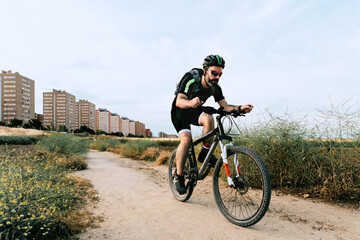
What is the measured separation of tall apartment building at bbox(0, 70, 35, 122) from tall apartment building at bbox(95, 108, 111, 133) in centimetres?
4469

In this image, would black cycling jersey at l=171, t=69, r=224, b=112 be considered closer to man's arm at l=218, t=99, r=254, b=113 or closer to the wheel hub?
man's arm at l=218, t=99, r=254, b=113

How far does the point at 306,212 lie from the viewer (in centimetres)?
342

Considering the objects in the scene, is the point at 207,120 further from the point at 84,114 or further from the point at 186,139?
the point at 84,114

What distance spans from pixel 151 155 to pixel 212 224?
31.1 feet

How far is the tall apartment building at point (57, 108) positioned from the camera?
118 metres

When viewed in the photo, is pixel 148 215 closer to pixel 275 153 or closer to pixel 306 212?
pixel 306 212

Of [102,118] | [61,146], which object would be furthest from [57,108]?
[61,146]

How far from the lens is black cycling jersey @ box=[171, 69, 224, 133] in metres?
3.36

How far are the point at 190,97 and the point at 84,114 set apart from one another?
5600 inches

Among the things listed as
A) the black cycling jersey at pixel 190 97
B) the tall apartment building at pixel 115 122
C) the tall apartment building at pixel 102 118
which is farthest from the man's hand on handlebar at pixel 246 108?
the tall apartment building at pixel 115 122

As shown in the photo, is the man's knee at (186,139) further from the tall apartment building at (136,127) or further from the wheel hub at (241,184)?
the tall apartment building at (136,127)

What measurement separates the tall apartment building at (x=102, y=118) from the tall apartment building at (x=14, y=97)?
147ft

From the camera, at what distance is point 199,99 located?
10.5 ft

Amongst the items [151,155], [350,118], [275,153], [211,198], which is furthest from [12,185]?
[151,155]
